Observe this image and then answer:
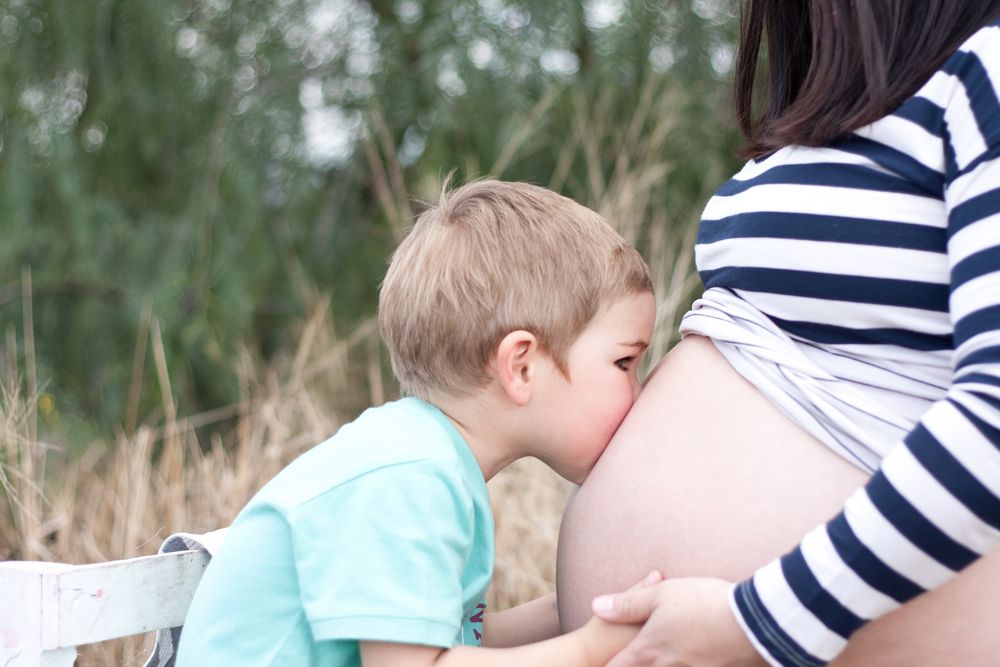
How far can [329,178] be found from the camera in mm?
4309

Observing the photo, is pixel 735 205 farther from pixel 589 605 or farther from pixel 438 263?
pixel 589 605

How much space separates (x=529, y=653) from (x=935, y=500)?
0.53 metres

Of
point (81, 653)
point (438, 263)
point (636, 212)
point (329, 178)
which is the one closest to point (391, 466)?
point (438, 263)

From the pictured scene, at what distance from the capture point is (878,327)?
4.19 ft

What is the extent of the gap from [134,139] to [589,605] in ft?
10.5

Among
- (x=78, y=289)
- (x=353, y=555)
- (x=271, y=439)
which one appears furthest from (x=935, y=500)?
(x=78, y=289)

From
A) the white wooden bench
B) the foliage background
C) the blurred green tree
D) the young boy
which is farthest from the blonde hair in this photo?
the blurred green tree

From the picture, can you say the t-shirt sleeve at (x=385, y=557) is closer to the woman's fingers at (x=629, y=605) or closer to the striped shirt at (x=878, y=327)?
the woman's fingers at (x=629, y=605)

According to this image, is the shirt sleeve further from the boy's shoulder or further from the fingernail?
the boy's shoulder

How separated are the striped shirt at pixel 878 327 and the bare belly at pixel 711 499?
0.04 m

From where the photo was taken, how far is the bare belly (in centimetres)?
124

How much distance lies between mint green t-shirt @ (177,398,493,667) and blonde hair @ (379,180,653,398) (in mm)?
95

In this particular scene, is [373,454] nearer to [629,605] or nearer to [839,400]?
[629,605]

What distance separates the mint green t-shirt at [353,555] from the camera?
129 centimetres
